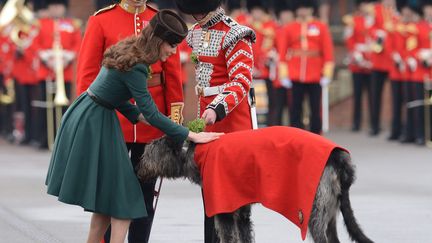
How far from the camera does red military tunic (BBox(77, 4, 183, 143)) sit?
7.95 m

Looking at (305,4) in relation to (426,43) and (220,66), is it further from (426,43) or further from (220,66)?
(220,66)

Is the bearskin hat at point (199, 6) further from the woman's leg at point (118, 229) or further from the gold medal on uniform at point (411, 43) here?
the gold medal on uniform at point (411, 43)

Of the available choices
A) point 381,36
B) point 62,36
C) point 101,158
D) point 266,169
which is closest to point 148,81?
point 101,158

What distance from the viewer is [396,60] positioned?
63.2ft

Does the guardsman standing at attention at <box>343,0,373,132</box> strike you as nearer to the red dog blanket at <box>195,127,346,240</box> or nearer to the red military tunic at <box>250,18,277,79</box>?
the red military tunic at <box>250,18,277,79</box>

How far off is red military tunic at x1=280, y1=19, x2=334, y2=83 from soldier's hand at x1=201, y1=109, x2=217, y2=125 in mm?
10367

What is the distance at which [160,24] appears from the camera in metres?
7.25

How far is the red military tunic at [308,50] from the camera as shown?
1812 cm

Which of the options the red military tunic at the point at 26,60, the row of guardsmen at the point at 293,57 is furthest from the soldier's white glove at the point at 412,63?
the red military tunic at the point at 26,60

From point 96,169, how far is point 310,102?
11.2 m

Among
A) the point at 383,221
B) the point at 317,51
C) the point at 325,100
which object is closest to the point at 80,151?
the point at 383,221

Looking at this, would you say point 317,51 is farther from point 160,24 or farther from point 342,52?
point 160,24

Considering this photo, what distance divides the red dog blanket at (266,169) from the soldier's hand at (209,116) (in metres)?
0.31

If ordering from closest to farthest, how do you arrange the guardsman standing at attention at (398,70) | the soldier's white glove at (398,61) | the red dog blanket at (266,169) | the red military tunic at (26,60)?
1. the red dog blanket at (266,169)
2. the red military tunic at (26,60)
3. the guardsman standing at attention at (398,70)
4. the soldier's white glove at (398,61)
